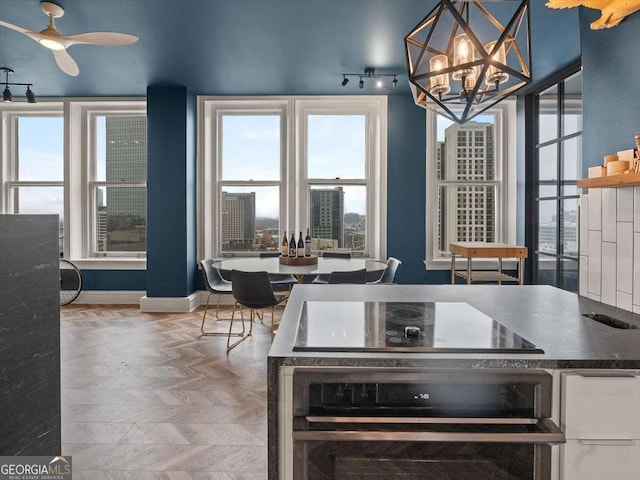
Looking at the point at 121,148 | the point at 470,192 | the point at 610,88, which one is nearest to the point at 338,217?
the point at 470,192

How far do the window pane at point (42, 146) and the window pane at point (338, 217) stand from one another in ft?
12.5

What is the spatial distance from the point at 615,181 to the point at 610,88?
0.75 metres

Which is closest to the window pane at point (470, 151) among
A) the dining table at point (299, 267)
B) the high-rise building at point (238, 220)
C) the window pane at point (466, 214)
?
the window pane at point (466, 214)

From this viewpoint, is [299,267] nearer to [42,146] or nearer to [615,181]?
[615,181]

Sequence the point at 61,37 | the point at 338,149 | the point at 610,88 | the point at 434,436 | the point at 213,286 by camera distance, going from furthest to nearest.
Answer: the point at 338,149 < the point at 213,286 < the point at 61,37 < the point at 610,88 < the point at 434,436

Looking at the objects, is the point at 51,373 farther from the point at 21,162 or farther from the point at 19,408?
the point at 21,162

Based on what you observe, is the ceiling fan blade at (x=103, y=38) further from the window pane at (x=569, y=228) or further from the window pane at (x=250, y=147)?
the window pane at (x=569, y=228)

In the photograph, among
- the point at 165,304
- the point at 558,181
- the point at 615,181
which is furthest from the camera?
the point at 165,304

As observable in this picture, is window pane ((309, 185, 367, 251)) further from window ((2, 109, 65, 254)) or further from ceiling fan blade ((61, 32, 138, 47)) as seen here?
window ((2, 109, 65, 254))

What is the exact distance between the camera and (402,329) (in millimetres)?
1255

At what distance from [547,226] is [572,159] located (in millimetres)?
903

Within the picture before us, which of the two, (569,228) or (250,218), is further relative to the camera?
(250,218)

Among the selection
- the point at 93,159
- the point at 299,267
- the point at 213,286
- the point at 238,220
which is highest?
the point at 93,159

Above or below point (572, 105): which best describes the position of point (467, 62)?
below
